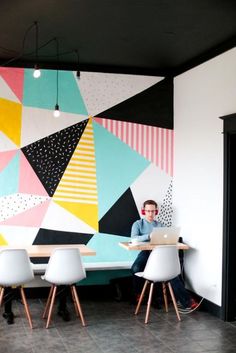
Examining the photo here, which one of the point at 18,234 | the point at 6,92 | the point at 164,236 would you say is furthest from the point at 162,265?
the point at 6,92

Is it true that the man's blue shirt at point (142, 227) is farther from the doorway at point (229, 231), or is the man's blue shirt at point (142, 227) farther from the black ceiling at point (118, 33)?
the black ceiling at point (118, 33)

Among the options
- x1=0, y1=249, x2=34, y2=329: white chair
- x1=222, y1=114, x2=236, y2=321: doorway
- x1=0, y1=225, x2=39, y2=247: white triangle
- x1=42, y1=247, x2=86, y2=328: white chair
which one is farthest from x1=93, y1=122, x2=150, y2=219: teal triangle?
x1=0, y1=249, x2=34, y2=329: white chair

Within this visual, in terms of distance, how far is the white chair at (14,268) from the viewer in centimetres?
507

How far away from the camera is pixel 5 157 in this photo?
637 cm

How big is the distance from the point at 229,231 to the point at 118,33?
2.49 meters

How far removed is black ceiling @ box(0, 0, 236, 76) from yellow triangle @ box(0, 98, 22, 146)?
527mm

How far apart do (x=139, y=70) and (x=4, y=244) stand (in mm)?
2978

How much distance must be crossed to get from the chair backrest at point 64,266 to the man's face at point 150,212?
1.49 m

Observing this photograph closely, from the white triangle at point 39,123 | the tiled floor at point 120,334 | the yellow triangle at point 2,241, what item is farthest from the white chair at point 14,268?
the white triangle at point 39,123

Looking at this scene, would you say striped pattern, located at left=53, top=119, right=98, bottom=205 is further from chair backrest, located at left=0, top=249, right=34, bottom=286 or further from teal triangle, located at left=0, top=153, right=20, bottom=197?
chair backrest, located at left=0, top=249, right=34, bottom=286

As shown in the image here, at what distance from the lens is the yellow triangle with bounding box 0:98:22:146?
251 inches

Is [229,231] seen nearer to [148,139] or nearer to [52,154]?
[148,139]

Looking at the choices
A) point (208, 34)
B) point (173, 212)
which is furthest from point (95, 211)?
point (208, 34)

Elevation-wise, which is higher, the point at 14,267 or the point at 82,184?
the point at 82,184
